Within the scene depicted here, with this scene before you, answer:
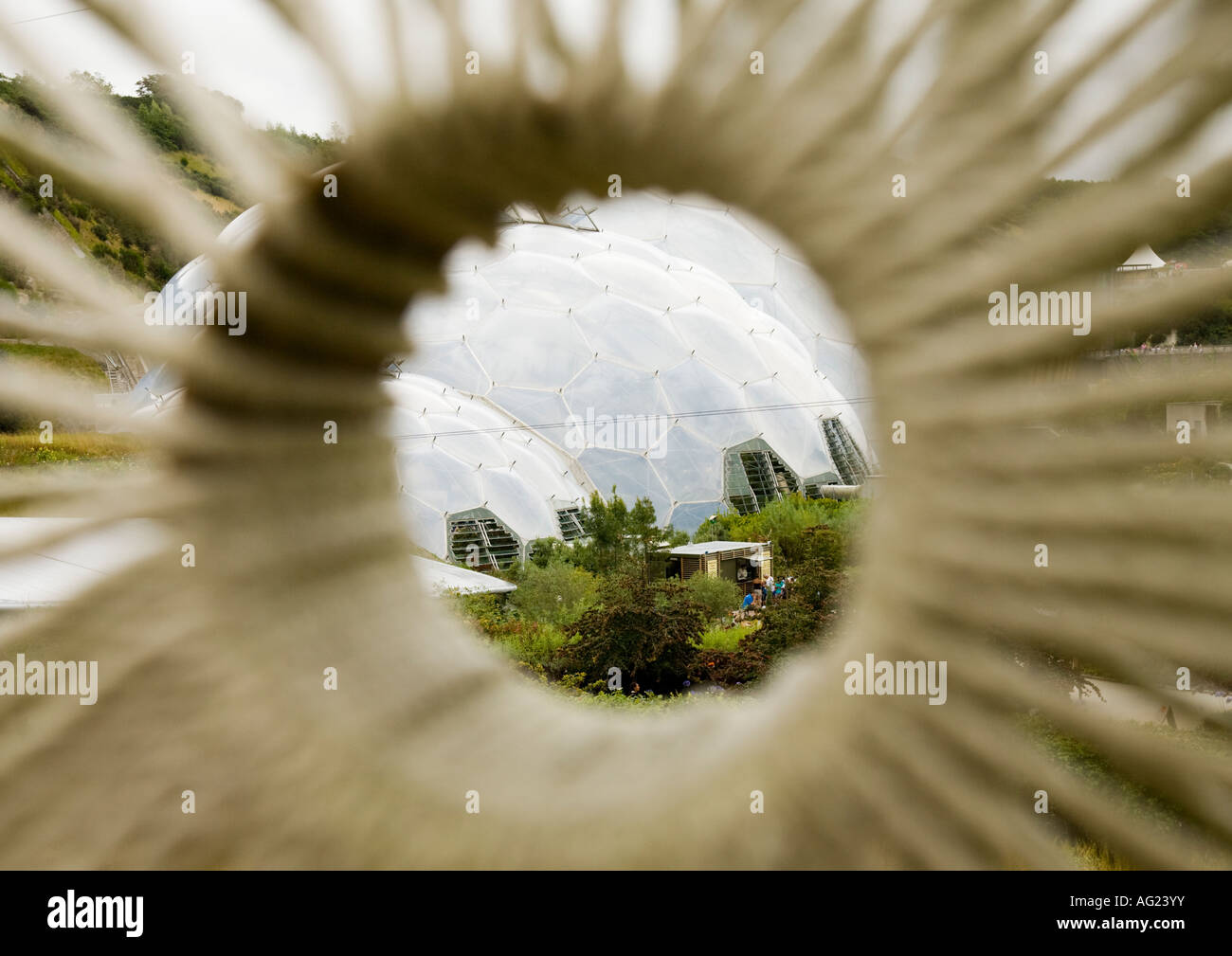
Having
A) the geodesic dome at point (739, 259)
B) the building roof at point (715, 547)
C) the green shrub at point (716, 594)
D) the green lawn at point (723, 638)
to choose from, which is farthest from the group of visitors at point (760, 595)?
the geodesic dome at point (739, 259)

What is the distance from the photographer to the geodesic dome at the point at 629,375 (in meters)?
8.34

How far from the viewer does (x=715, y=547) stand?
6.92m

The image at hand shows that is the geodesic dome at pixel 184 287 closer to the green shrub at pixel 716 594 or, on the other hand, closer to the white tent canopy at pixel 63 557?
the white tent canopy at pixel 63 557

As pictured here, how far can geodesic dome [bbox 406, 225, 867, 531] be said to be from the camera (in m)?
8.34

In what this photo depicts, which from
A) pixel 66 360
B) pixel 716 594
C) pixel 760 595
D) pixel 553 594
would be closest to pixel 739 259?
pixel 760 595

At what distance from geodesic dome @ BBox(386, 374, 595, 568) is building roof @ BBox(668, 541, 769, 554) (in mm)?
1116

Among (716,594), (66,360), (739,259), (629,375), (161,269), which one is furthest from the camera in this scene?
(739,259)

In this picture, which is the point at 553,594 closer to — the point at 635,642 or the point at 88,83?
the point at 635,642

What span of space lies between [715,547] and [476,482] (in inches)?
79.5

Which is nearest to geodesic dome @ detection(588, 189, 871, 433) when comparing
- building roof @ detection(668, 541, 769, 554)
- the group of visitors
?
building roof @ detection(668, 541, 769, 554)

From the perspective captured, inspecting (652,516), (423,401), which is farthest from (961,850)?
(423,401)

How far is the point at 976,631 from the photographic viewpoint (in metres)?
0.41

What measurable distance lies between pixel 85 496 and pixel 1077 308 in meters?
0.52
